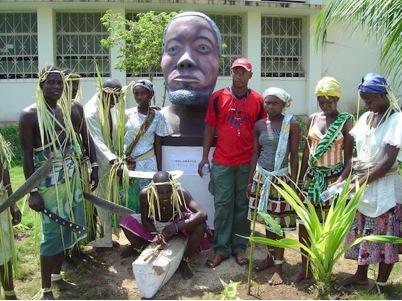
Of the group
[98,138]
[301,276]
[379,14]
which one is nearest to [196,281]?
[301,276]

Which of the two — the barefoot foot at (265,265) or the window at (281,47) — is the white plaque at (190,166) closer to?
the barefoot foot at (265,265)

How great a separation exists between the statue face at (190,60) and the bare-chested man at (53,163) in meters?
1.39

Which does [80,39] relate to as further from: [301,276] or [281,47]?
[301,276]

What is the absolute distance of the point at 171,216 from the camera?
455cm

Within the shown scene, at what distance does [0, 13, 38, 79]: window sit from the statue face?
8.36 m

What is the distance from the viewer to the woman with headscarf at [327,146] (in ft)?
13.2

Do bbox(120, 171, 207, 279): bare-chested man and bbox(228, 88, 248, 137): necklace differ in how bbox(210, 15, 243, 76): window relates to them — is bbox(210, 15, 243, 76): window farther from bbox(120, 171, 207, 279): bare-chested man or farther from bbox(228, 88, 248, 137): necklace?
bbox(120, 171, 207, 279): bare-chested man

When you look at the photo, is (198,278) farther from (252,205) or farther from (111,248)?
(111,248)

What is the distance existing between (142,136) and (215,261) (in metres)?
1.32

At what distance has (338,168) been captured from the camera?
4.11 metres

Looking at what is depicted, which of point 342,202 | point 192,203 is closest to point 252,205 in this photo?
point 192,203

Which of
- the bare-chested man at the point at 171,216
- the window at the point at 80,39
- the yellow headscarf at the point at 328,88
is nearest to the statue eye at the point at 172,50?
the bare-chested man at the point at 171,216

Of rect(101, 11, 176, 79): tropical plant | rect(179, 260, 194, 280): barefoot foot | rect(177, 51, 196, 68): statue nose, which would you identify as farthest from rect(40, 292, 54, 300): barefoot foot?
rect(101, 11, 176, 79): tropical plant

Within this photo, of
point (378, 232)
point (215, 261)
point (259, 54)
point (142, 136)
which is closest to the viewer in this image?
point (378, 232)
